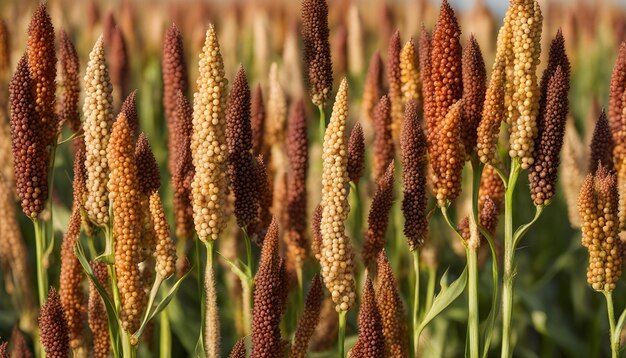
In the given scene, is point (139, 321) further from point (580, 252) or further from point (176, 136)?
point (580, 252)

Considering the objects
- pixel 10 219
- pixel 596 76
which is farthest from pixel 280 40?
pixel 10 219

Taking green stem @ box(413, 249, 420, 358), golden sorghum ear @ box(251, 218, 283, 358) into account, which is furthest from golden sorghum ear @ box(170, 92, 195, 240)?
green stem @ box(413, 249, 420, 358)

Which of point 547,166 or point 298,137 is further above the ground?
point 298,137

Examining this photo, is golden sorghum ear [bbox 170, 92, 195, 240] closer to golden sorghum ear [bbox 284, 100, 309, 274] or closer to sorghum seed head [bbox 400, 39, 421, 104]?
golden sorghum ear [bbox 284, 100, 309, 274]

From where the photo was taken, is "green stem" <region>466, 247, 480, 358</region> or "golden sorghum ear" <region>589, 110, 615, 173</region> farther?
"golden sorghum ear" <region>589, 110, 615, 173</region>

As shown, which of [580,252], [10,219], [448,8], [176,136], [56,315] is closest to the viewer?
[56,315]

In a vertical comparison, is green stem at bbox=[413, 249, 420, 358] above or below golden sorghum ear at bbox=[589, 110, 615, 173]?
below

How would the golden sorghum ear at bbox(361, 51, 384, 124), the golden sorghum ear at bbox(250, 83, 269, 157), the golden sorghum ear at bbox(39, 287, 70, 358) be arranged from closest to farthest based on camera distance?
the golden sorghum ear at bbox(39, 287, 70, 358)
the golden sorghum ear at bbox(250, 83, 269, 157)
the golden sorghum ear at bbox(361, 51, 384, 124)

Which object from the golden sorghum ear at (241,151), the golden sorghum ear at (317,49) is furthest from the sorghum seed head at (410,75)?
the golden sorghum ear at (241,151)
